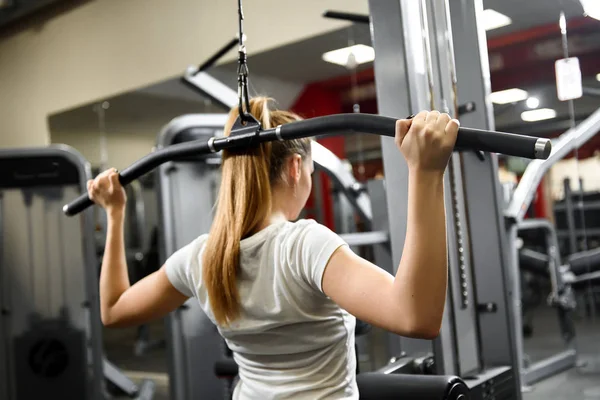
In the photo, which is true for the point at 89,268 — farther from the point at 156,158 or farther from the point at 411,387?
the point at 411,387

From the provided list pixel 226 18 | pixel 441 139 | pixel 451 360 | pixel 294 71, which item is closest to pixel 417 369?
pixel 451 360

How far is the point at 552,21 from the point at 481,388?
1147mm

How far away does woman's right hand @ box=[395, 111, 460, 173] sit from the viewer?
0.90 meters

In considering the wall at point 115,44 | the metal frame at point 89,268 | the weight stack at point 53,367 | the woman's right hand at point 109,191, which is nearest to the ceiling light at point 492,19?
the woman's right hand at point 109,191

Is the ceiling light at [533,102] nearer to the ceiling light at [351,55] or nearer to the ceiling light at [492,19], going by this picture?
the ceiling light at [492,19]

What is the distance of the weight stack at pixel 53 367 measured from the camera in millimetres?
3617

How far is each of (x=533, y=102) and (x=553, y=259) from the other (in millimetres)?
727

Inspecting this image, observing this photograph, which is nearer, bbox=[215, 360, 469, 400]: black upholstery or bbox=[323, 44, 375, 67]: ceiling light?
bbox=[215, 360, 469, 400]: black upholstery

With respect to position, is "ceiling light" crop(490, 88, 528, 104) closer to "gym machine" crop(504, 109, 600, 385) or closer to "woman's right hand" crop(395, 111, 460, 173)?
"gym machine" crop(504, 109, 600, 385)

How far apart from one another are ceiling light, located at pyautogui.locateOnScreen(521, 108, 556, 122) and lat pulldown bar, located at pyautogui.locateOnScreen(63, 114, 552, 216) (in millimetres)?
979

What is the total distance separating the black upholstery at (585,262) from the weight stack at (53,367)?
8.93 feet

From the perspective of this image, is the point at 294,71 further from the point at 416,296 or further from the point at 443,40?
the point at 416,296

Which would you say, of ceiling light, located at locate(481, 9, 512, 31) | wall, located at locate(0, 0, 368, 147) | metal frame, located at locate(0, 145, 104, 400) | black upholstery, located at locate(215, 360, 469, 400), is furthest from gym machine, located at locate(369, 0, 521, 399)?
metal frame, located at locate(0, 145, 104, 400)

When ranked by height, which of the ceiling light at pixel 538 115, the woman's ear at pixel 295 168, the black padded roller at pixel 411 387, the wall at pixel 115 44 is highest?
the wall at pixel 115 44
